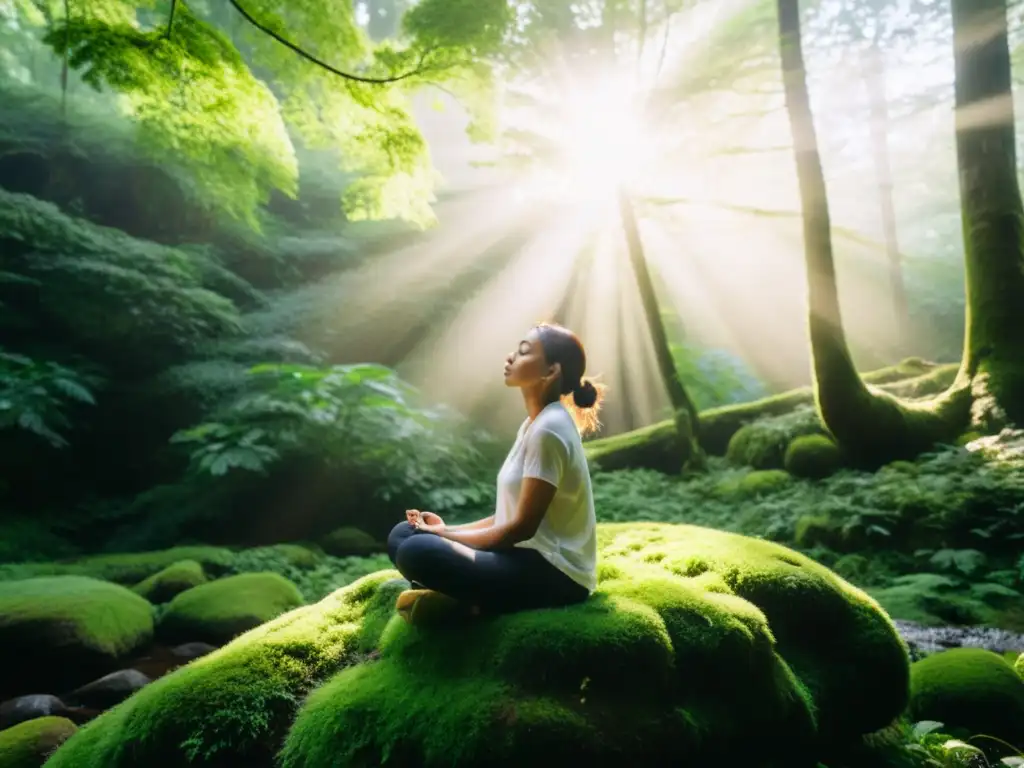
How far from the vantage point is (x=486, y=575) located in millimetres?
2381

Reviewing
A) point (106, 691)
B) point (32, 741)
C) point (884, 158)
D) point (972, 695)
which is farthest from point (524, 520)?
point (884, 158)

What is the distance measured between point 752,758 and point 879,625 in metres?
1.17

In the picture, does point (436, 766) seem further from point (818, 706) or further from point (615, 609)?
point (818, 706)

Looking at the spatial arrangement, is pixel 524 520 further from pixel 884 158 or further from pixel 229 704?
pixel 884 158

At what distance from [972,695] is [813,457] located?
207 inches

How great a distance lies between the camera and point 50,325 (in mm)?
10438

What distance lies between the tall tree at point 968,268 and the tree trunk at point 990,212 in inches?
0.5

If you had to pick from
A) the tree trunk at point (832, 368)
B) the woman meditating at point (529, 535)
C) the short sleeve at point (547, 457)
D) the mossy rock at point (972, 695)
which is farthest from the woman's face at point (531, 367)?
the tree trunk at point (832, 368)

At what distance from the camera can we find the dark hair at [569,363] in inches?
107

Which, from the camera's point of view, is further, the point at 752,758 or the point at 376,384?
the point at 376,384

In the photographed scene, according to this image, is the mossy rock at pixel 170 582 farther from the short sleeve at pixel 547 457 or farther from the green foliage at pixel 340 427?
the short sleeve at pixel 547 457

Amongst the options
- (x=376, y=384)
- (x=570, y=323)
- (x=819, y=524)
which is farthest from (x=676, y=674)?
(x=570, y=323)

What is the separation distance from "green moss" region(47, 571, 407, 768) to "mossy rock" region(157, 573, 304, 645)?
2.59 metres

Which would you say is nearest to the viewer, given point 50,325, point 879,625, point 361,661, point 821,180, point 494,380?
point 361,661
